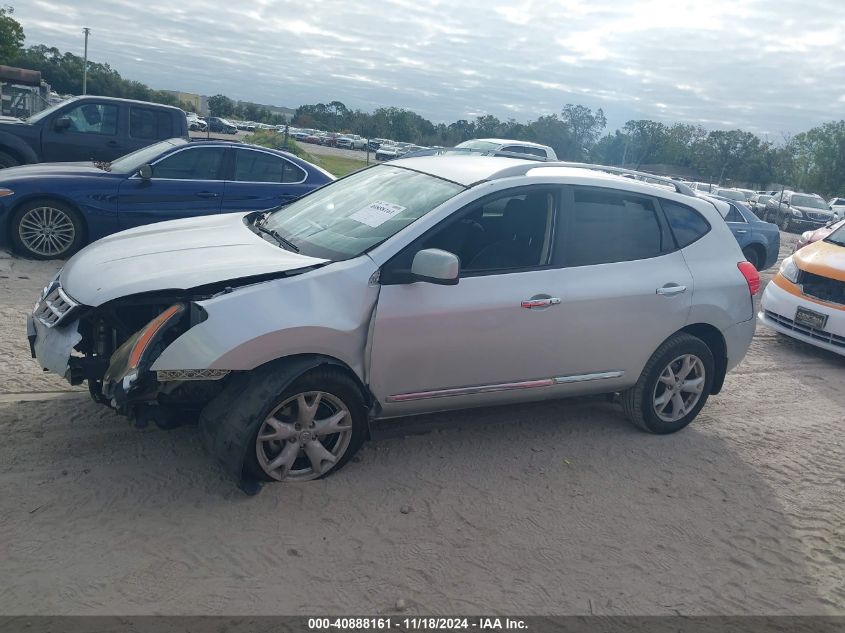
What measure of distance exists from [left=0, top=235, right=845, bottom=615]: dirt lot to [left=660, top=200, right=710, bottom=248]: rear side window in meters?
1.44

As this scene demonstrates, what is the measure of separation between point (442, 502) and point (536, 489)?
2.02 feet

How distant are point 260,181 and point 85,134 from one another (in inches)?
148

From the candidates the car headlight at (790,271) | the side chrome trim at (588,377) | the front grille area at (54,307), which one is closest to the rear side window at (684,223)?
the side chrome trim at (588,377)

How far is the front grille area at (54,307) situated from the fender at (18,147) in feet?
25.3

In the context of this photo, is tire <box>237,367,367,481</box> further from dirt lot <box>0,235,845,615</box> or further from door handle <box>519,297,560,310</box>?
door handle <box>519,297,560,310</box>

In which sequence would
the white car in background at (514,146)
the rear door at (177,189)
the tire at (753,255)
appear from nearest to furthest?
the rear door at (177,189), the tire at (753,255), the white car in background at (514,146)

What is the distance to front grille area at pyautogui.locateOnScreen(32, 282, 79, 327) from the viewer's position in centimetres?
385

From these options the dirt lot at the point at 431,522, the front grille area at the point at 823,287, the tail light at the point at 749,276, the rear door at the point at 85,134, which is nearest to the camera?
the dirt lot at the point at 431,522

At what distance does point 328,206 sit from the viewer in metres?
4.96

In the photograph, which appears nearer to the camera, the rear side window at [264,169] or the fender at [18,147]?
the rear side window at [264,169]

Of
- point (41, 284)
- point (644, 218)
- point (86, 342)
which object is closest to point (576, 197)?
point (644, 218)

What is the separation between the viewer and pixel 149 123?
37.9 ft

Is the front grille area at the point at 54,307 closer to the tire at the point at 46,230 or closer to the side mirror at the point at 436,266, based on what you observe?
the side mirror at the point at 436,266

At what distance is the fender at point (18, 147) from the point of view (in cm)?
1058
